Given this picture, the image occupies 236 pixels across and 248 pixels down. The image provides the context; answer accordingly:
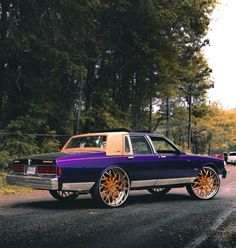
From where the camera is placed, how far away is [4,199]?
10727 mm

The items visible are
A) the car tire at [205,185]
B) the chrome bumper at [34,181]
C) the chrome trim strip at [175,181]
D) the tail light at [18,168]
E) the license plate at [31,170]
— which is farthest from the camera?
the car tire at [205,185]

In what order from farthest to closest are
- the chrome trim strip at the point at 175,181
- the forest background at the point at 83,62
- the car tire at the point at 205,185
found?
the forest background at the point at 83,62 < the car tire at the point at 205,185 < the chrome trim strip at the point at 175,181

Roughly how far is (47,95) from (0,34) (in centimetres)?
332

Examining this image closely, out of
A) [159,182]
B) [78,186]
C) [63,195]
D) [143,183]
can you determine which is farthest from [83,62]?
[78,186]

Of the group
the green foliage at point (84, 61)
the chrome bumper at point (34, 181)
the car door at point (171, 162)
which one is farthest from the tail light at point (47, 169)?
the green foliage at point (84, 61)

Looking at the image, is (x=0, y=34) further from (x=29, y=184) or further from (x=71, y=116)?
(x=29, y=184)

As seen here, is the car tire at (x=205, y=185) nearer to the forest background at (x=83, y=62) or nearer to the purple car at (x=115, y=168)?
the purple car at (x=115, y=168)

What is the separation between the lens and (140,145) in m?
10.6

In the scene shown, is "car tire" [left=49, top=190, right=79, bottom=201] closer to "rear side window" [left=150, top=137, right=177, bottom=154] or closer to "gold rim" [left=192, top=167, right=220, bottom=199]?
"rear side window" [left=150, top=137, right=177, bottom=154]

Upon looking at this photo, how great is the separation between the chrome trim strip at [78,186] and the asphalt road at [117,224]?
0.41m

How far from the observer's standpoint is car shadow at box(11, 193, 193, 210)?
9.59m

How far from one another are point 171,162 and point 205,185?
53.9 inches

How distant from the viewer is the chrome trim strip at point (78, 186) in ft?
29.4

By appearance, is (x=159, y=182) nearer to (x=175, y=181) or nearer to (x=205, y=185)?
(x=175, y=181)
